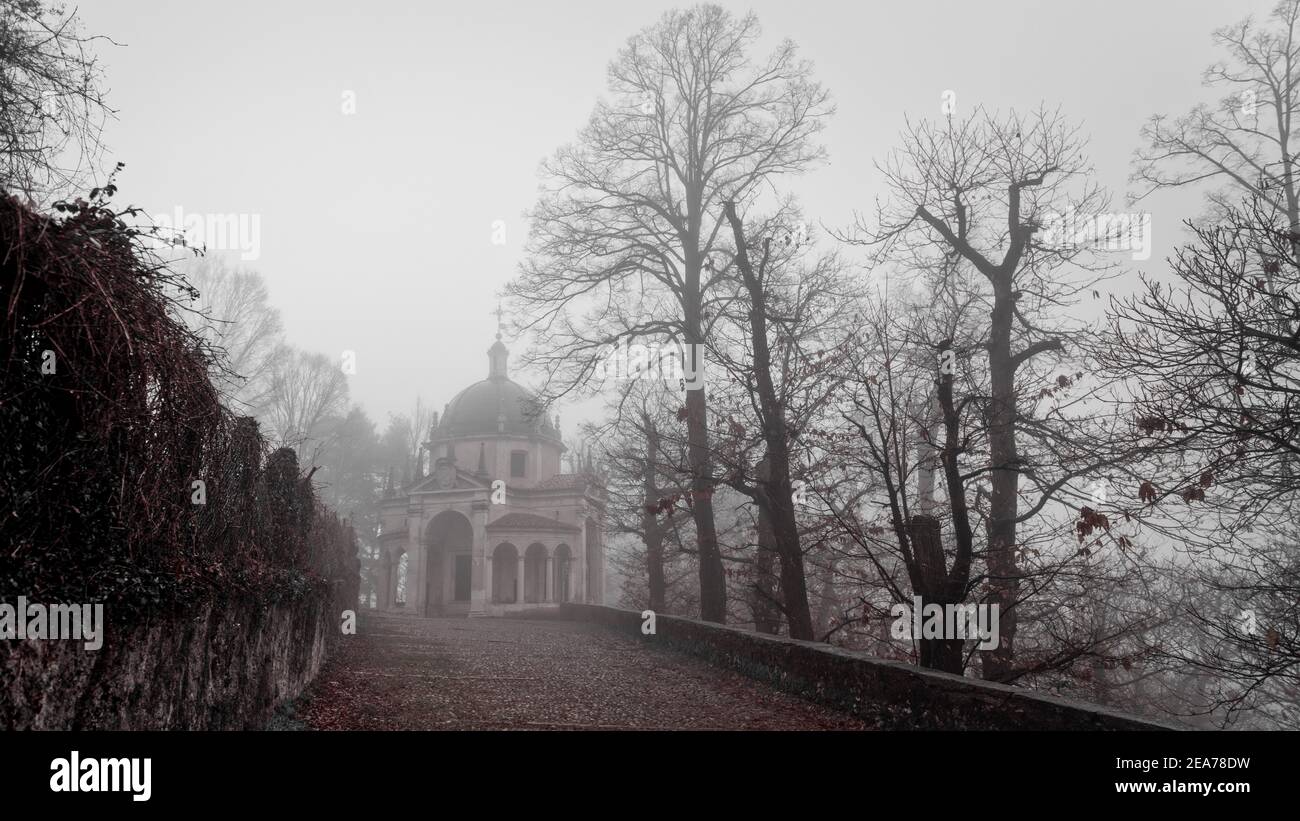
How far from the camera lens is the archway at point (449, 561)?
43.2m

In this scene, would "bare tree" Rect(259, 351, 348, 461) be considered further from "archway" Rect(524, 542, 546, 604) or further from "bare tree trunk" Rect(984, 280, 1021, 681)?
"bare tree trunk" Rect(984, 280, 1021, 681)

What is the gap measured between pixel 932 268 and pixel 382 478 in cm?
5102

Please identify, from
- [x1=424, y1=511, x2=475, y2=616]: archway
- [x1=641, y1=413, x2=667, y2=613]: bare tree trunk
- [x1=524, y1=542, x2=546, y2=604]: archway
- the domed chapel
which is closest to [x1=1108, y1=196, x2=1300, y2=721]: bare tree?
[x1=641, y1=413, x2=667, y2=613]: bare tree trunk

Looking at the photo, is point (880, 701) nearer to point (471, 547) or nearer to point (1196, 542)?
point (1196, 542)

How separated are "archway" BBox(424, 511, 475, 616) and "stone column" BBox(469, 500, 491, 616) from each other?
2.72 metres

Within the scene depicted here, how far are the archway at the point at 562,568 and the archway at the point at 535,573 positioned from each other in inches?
35.7

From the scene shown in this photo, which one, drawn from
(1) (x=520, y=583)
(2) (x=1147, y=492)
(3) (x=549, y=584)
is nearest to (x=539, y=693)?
(2) (x=1147, y=492)

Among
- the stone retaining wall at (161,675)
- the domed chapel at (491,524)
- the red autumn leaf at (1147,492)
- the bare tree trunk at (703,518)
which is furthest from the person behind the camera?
the domed chapel at (491,524)

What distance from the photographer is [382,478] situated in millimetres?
58656

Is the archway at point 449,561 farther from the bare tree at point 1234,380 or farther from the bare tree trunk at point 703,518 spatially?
the bare tree at point 1234,380

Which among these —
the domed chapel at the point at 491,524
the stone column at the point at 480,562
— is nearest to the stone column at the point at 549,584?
the domed chapel at the point at 491,524

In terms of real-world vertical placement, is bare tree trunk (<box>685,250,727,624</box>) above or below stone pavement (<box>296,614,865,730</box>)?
above

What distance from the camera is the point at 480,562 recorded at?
132 feet

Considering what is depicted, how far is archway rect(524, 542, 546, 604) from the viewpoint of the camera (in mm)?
42344
